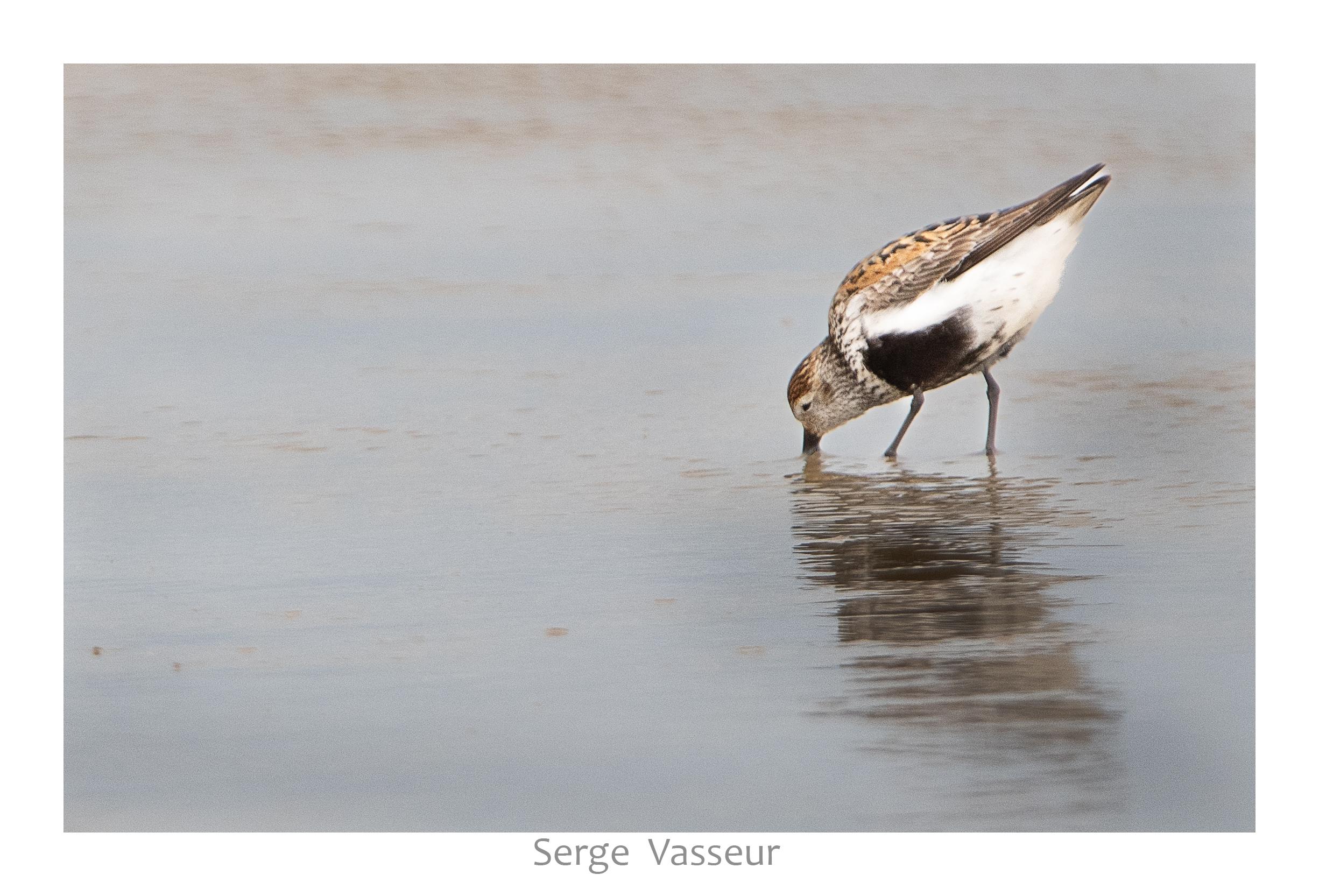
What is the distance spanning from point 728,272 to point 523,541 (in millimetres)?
1016

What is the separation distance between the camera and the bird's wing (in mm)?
3502

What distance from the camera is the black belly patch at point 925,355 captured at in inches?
140

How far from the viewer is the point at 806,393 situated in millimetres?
3637

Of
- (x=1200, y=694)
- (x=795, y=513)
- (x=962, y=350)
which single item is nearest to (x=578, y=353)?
(x=795, y=513)

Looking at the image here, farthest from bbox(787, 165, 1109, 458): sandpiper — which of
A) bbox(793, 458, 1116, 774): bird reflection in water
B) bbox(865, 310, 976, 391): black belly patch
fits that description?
bbox(793, 458, 1116, 774): bird reflection in water

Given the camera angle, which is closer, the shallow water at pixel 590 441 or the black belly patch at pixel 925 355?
the shallow water at pixel 590 441

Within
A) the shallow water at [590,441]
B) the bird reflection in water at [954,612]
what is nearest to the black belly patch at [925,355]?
the shallow water at [590,441]

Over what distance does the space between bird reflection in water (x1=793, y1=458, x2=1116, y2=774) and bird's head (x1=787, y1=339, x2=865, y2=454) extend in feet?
0.33

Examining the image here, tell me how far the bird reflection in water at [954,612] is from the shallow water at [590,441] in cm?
1

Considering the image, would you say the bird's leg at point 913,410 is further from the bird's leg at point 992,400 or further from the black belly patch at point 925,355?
the bird's leg at point 992,400

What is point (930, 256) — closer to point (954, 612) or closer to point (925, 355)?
point (925, 355)

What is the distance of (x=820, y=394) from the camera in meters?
3.64

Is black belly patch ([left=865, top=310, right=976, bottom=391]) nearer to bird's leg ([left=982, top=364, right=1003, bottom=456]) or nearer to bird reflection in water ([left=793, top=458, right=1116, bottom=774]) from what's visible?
bird's leg ([left=982, top=364, right=1003, bottom=456])

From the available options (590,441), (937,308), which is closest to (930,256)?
(937,308)
